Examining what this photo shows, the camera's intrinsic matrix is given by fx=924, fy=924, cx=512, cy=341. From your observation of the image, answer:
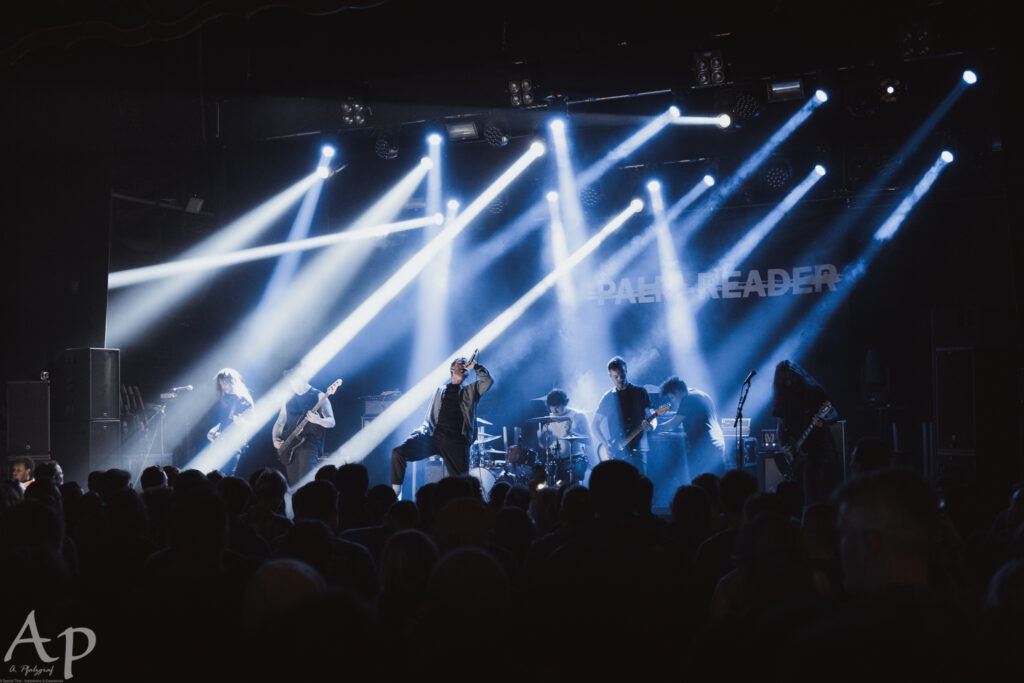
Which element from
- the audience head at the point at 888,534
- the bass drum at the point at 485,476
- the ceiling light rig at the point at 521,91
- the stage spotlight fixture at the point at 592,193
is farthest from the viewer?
the stage spotlight fixture at the point at 592,193

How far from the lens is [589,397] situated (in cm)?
1595

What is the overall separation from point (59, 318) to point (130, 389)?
7.76 feet

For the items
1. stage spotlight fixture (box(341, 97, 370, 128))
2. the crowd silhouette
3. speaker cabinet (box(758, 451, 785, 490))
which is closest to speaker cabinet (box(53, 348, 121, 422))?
stage spotlight fixture (box(341, 97, 370, 128))

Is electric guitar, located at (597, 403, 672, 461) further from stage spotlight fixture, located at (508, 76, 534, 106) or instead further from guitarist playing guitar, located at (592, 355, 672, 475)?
stage spotlight fixture, located at (508, 76, 534, 106)

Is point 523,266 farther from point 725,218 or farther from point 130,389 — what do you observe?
point 130,389

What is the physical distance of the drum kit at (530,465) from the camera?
41.8 ft

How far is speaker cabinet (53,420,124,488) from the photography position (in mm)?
10844

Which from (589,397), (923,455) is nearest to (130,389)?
(589,397)

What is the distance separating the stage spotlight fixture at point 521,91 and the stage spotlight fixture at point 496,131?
1.49m

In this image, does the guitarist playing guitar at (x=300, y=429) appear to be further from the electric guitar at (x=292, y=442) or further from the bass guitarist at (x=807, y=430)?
the bass guitarist at (x=807, y=430)

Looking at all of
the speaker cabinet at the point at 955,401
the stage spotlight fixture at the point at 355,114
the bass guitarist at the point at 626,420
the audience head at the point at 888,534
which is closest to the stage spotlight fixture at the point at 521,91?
the stage spotlight fixture at the point at 355,114

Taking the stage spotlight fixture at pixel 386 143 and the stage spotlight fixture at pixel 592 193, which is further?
the stage spotlight fixture at pixel 592 193

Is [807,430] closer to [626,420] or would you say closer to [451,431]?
[626,420]

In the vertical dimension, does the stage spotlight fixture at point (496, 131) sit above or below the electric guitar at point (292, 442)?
above
